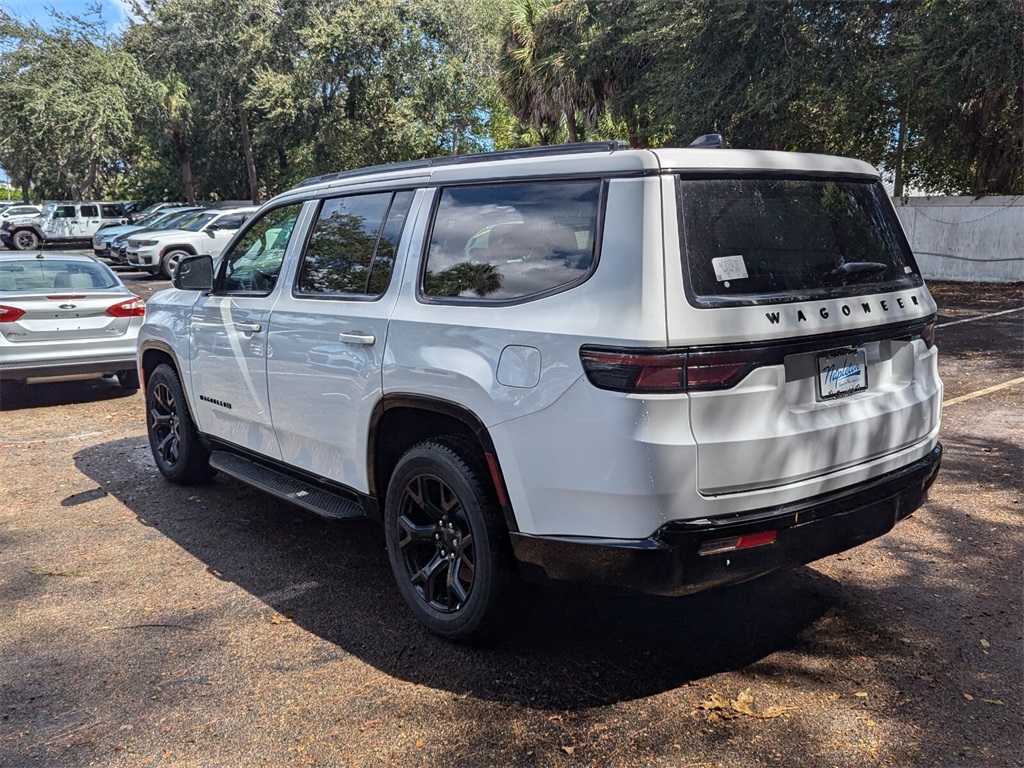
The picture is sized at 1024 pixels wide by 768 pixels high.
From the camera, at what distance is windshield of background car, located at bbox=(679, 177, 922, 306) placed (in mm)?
3039

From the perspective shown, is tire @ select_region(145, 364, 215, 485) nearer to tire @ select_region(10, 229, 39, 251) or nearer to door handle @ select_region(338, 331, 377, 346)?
door handle @ select_region(338, 331, 377, 346)

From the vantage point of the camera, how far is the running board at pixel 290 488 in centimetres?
420

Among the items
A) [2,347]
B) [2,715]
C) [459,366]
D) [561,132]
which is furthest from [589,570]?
[561,132]

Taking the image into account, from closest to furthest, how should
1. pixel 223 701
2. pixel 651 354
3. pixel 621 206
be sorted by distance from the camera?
1. pixel 651 354
2. pixel 621 206
3. pixel 223 701

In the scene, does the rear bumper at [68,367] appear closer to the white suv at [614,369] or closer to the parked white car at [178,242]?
the white suv at [614,369]

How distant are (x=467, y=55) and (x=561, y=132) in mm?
4391

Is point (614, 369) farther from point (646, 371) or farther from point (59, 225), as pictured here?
point (59, 225)

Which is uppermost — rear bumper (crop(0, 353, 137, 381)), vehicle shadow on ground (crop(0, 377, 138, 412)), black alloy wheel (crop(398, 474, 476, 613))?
rear bumper (crop(0, 353, 137, 381))

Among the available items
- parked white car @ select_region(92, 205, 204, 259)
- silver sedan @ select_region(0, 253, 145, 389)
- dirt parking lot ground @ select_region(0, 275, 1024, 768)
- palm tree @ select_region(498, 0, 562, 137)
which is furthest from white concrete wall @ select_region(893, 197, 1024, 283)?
parked white car @ select_region(92, 205, 204, 259)

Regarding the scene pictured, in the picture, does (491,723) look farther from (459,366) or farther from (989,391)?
(989,391)

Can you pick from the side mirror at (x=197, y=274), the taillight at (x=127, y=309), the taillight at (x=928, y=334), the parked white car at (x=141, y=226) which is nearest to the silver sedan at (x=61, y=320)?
the taillight at (x=127, y=309)

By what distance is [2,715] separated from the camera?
3240mm

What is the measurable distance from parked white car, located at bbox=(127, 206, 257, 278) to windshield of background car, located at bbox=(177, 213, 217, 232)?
3cm

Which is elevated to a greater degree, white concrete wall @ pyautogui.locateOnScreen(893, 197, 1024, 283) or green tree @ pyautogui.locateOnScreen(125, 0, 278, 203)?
green tree @ pyautogui.locateOnScreen(125, 0, 278, 203)
